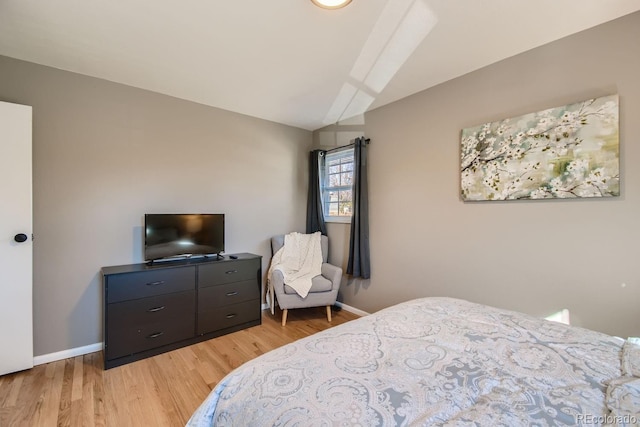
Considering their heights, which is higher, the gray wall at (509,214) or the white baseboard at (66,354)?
the gray wall at (509,214)

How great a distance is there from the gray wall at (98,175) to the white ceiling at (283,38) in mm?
220

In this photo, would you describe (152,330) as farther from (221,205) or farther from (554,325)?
(554,325)

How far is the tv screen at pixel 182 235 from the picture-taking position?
259 centimetres

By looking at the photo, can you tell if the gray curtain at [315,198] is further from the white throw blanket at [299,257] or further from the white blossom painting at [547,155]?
the white blossom painting at [547,155]

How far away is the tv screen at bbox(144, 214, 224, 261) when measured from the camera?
259 centimetres

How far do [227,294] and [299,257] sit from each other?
991 mm

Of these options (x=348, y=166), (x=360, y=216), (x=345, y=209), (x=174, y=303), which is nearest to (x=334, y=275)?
(x=360, y=216)

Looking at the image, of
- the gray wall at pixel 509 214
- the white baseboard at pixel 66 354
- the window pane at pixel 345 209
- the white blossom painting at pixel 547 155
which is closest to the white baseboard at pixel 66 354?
the white baseboard at pixel 66 354

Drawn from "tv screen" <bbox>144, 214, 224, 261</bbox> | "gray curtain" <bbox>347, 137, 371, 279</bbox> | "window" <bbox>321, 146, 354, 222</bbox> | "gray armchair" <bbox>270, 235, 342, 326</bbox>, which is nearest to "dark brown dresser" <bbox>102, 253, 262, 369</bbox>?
"tv screen" <bbox>144, 214, 224, 261</bbox>

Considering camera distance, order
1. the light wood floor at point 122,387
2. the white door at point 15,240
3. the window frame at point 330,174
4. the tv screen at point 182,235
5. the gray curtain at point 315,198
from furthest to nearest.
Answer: the gray curtain at point 315,198 → the window frame at point 330,174 → the tv screen at point 182,235 → the white door at point 15,240 → the light wood floor at point 122,387

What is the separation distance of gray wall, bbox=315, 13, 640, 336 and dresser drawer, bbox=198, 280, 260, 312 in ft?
4.30

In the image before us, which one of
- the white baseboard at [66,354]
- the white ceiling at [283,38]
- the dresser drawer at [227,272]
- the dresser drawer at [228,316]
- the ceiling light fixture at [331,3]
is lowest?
the white baseboard at [66,354]

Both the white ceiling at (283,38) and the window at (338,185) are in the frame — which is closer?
the white ceiling at (283,38)

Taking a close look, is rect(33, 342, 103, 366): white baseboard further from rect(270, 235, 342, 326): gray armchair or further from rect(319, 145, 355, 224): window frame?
rect(319, 145, 355, 224): window frame
